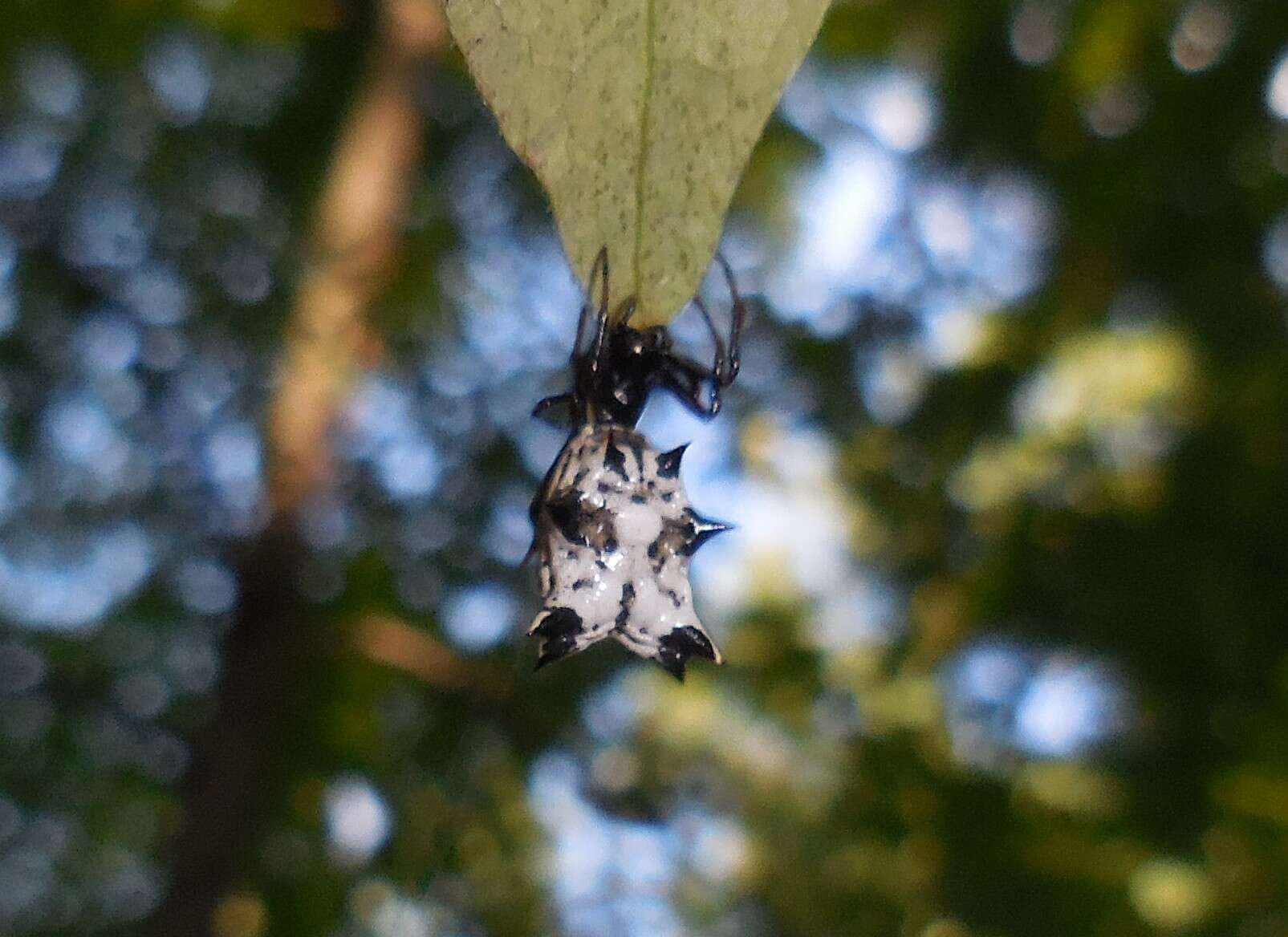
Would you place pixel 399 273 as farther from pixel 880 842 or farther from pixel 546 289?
pixel 880 842

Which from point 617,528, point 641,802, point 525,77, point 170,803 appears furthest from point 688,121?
point 170,803

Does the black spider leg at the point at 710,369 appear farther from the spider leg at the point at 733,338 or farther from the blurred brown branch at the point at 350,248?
the blurred brown branch at the point at 350,248

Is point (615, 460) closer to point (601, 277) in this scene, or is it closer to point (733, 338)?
point (733, 338)

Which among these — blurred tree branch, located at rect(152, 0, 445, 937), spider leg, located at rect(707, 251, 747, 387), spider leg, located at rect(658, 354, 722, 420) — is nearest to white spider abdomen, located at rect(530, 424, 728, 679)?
spider leg, located at rect(707, 251, 747, 387)

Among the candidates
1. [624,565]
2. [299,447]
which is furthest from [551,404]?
[299,447]

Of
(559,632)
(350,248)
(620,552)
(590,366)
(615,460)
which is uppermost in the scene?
(350,248)
